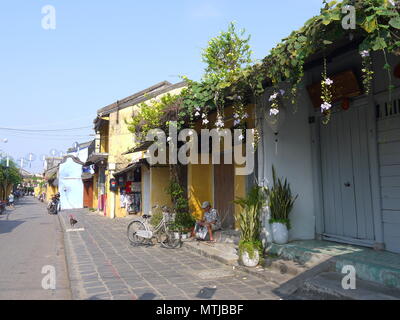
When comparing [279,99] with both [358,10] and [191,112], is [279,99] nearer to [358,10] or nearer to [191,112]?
[191,112]

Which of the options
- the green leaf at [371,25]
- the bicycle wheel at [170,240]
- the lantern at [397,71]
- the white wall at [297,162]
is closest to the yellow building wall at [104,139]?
the bicycle wheel at [170,240]

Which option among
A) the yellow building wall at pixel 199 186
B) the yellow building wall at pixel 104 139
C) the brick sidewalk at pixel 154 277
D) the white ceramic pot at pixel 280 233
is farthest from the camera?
the yellow building wall at pixel 104 139

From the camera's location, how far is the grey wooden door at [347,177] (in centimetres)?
588

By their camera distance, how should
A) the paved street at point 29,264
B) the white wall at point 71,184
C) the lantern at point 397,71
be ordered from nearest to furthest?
the lantern at point 397,71, the paved street at point 29,264, the white wall at point 71,184

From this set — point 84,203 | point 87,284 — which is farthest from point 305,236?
point 84,203

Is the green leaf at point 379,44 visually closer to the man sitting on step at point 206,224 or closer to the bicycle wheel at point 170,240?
the man sitting on step at point 206,224

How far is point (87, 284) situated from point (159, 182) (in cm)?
916

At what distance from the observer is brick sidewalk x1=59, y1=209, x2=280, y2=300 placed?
4953mm

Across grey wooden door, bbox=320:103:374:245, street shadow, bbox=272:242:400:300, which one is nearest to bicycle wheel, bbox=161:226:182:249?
street shadow, bbox=272:242:400:300

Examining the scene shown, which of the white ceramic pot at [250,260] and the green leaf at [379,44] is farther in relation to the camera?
the white ceramic pot at [250,260]

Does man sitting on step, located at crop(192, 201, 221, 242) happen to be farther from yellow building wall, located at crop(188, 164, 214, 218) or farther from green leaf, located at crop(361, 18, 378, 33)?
green leaf, located at crop(361, 18, 378, 33)

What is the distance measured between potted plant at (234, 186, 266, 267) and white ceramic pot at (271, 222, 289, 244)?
35 cm

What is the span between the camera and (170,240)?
8945 millimetres

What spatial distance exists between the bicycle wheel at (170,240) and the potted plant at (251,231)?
9.86 feet
